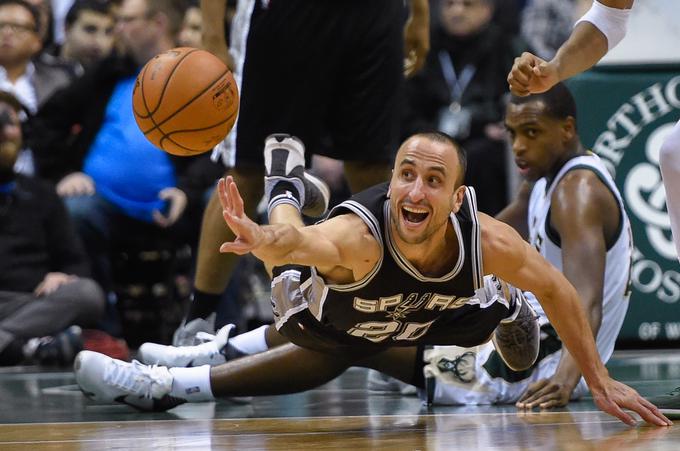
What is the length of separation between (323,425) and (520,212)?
71.8 inches

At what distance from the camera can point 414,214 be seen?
3877 millimetres

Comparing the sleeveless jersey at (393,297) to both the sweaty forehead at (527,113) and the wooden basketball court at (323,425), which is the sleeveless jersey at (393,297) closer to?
the wooden basketball court at (323,425)

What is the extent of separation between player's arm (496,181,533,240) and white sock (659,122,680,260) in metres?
1.34

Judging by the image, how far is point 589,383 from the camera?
4.18 metres

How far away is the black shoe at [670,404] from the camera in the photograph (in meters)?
4.32

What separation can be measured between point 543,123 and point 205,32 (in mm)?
1484

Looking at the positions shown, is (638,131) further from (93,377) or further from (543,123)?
(93,377)

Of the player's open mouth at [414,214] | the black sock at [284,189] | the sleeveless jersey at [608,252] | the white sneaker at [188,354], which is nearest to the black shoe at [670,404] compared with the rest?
the sleeveless jersey at [608,252]

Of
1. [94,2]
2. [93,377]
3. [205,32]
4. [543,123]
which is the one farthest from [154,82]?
[94,2]

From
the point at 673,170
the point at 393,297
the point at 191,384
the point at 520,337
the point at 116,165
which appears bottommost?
the point at 191,384

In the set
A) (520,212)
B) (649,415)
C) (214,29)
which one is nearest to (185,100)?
(214,29)

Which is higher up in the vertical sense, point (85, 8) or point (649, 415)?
point (85, 8)

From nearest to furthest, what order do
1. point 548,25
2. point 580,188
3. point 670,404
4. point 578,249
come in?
point 670,404 < point 578,249 < point 580,188 < point 548,25

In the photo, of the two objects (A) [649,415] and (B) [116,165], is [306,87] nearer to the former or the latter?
(A) [649,415]
